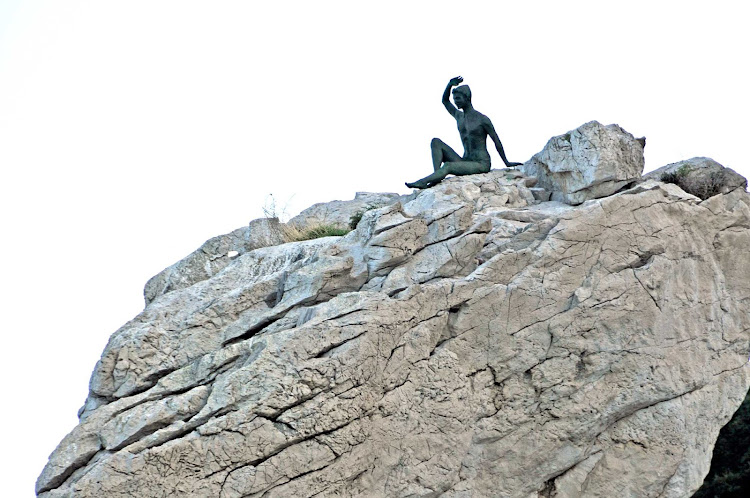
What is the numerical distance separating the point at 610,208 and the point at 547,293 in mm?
1735

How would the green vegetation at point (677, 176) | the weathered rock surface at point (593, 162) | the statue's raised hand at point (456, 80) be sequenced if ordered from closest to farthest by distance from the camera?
the weathered rock surface at point (593, 162), the green vegetation at point (677, 176), the statue's raised hand at point (456, 80)

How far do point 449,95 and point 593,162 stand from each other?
3.32 metres

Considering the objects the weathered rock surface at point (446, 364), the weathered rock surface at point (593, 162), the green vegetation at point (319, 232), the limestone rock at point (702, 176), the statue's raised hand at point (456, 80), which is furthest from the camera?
the statue's raised hand at point (456, 80)

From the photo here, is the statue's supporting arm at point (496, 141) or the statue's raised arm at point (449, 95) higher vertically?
the statue's raised arm at point (449, 95)

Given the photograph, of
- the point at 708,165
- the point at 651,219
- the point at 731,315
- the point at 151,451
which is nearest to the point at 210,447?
the point at 151,451

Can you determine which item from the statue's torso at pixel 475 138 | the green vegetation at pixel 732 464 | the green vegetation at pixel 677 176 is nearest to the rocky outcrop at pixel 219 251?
the statue's torso at pixel 475 138

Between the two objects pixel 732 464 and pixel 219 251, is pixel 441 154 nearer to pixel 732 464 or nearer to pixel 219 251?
pixel 219 251

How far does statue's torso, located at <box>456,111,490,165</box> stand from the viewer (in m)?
16.2

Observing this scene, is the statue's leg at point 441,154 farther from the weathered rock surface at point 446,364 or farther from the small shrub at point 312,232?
the small shrub at point 312,232

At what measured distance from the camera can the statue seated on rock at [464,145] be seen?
51.5 ft

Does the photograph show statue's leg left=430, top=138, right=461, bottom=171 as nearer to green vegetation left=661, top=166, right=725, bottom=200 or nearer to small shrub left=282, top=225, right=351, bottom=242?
small shrub left=282, top=225, right=351, bottom=242

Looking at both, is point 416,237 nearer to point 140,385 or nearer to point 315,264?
point 315,264

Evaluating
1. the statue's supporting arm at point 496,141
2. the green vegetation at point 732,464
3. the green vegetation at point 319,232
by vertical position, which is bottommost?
the green vegetation at point 732,464

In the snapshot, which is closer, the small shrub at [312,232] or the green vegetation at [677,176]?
the green vegetation at [677,176]
